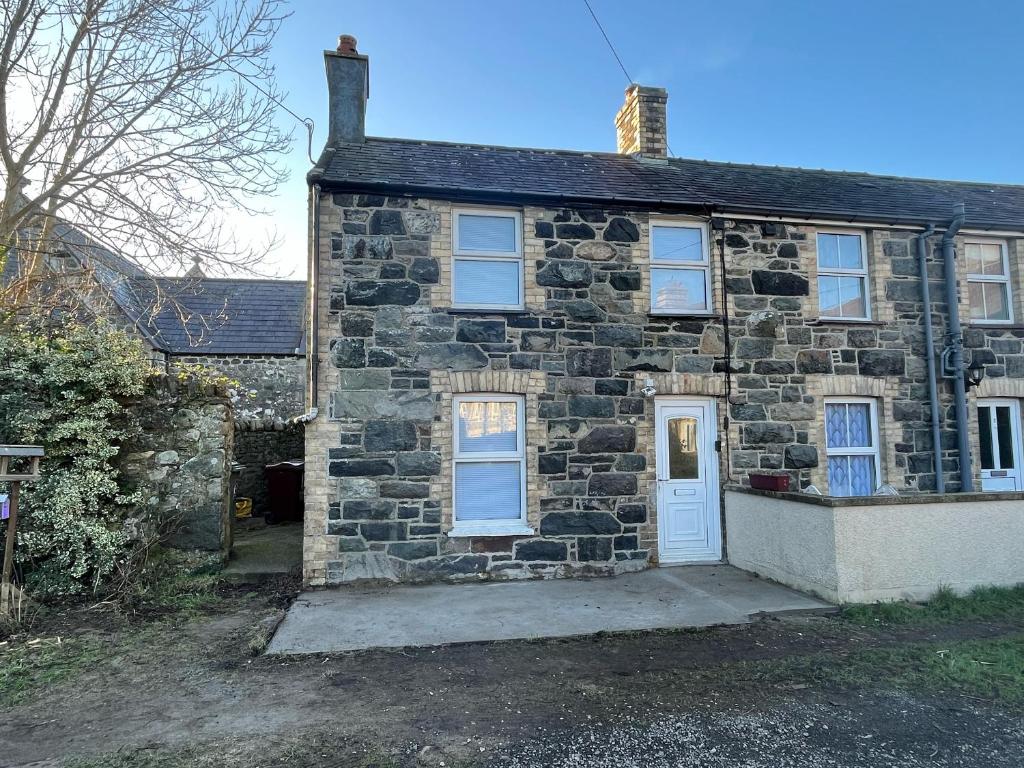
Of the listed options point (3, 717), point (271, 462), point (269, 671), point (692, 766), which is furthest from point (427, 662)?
point (271, 462)

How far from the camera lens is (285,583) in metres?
7.50

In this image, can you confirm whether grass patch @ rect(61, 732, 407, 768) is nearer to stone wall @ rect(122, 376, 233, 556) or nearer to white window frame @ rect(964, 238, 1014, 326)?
stone wall @ rect(122, 376, 233, 556)

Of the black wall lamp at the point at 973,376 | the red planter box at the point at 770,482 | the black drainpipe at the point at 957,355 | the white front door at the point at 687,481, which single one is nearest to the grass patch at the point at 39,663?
the white front door at the point at 687,481

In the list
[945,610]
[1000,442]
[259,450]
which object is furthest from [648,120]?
[259,450]

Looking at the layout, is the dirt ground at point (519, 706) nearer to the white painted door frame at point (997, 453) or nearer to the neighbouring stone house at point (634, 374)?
the neighbouring stone house at point (634, 374)

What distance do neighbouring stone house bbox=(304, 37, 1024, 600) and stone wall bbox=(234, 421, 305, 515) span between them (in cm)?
615

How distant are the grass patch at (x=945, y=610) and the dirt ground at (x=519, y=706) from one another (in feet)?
0.78

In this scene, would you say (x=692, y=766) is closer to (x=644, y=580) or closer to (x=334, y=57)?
(x=644, y=580)

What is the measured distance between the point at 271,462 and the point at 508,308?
782cm

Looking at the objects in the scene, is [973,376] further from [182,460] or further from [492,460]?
[182,460]

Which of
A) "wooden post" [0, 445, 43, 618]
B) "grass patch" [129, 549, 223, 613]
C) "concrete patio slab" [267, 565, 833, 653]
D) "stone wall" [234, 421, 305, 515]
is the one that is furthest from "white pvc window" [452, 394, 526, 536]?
"stone wall" [234, 421, 305, 515]

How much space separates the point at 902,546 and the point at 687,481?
8.76ft

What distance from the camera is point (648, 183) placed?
367 inches

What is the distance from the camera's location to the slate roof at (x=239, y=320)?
15.4 meters
